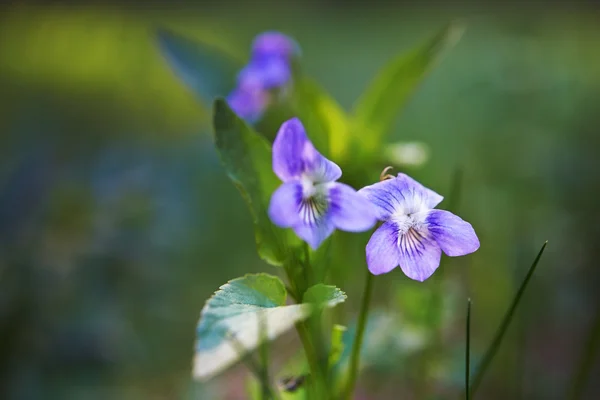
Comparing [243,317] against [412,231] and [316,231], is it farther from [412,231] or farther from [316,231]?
[412,231]

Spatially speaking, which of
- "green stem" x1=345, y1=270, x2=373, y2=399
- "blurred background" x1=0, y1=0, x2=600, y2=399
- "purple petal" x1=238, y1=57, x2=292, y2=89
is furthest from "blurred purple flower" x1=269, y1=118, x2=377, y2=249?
"purple petal" x1=238, y1=57, x2=292, y2=89

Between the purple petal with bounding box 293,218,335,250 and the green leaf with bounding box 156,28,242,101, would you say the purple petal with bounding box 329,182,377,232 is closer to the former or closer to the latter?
the purple petal with bounding box 293,218,335,250

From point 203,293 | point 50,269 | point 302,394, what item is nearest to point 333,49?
point 203,293

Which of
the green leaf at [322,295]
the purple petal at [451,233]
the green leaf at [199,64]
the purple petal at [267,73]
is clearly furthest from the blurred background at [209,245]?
the green leaf at [322,295]

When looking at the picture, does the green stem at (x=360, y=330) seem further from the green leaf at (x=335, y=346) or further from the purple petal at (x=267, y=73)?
the purple petal at (x=267, y=73)

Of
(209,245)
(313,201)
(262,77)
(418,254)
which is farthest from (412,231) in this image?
(209,245)
